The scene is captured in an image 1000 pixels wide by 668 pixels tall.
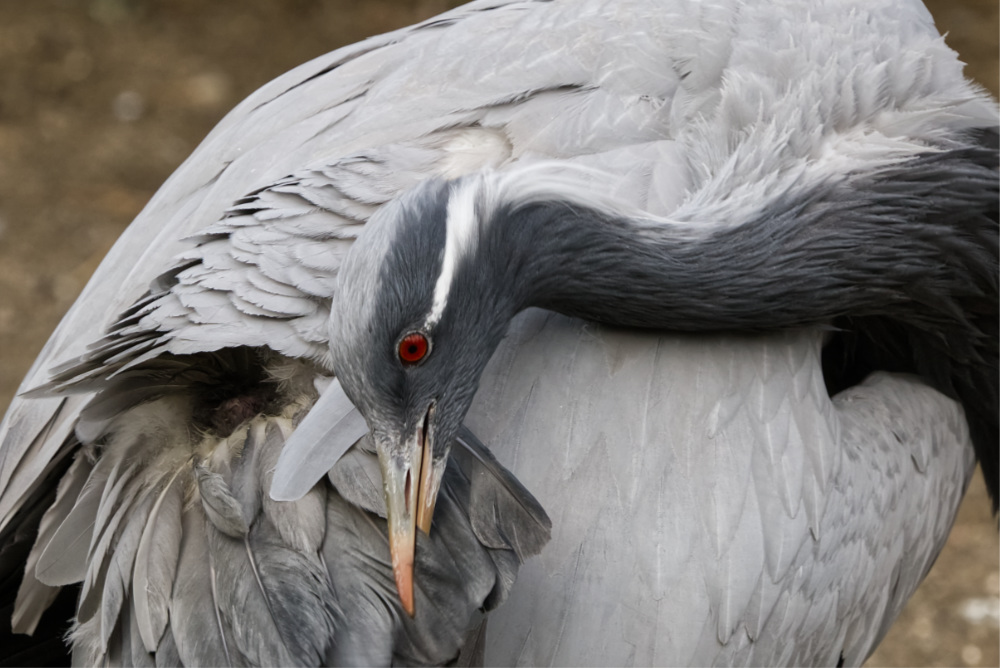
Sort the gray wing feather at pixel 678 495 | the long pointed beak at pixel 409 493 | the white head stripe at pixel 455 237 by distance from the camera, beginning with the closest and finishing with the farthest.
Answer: the long pointed beak at pixel 409 493 < the white head stripe at pixel 455 237 < the gray wing feather at pixel 678 495

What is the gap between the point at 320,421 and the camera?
8.91 feet

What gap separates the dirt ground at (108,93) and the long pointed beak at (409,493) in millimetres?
4436

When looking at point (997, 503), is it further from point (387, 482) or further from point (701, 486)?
point (387, 482)

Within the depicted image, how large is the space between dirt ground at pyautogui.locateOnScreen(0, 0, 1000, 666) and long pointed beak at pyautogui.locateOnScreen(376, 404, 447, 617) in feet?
14.6

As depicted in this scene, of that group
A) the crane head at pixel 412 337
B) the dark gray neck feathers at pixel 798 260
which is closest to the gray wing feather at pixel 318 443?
the crane head at pixel 412 337

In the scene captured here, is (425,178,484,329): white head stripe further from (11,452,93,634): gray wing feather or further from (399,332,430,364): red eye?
(11,452,93,634): gray wing feather

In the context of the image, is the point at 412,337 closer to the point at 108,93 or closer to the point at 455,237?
the point at 455,237

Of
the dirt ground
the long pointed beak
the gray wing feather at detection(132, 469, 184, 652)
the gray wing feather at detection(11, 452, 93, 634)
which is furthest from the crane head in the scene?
the dirt ground

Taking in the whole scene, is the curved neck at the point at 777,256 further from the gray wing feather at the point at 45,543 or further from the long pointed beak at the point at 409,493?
the gray wing feather at the point at 45,543

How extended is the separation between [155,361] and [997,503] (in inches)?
96.6

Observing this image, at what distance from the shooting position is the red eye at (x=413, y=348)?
8.48ft

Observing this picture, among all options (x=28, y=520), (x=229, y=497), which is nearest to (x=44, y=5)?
(x=28, y=520)

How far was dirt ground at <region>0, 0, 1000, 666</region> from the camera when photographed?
288 inches

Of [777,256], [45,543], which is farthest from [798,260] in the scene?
[45,543]
